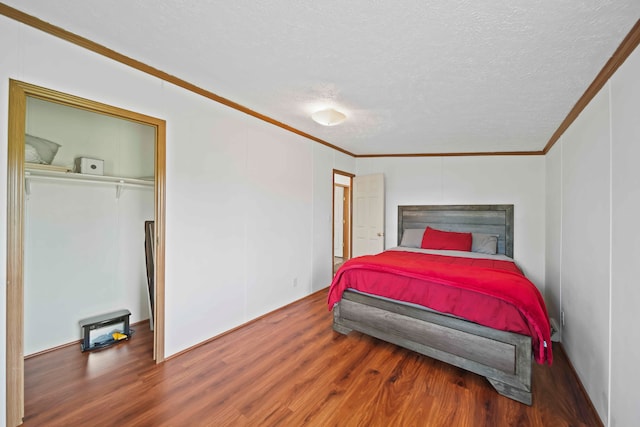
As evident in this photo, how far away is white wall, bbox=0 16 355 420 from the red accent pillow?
6.05ft

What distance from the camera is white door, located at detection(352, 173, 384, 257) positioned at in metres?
4.54

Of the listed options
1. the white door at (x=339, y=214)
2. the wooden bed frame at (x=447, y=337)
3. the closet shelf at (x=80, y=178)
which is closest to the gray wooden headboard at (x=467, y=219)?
the wooden bed frame at (x=447, y=337)

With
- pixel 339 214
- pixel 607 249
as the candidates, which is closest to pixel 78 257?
pixel 607 249

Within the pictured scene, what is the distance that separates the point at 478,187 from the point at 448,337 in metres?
2.93

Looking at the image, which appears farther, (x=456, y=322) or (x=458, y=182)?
(x=458, y=182)

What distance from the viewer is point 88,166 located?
8.05 feet

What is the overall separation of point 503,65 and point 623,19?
1.79 ft

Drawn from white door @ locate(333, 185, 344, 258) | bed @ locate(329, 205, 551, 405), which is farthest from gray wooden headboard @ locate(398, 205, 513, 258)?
white door @ locate(333, 185, 344, 258)

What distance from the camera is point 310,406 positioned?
5.66 feet

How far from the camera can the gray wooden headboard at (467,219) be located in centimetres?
402

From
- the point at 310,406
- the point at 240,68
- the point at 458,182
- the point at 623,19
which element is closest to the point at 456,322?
the point at 310,406

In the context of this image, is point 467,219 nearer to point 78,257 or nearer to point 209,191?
point 209,191

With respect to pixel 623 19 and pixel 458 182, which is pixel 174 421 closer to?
pixel 623 19

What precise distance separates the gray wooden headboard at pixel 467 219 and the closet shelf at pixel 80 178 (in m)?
3.84
